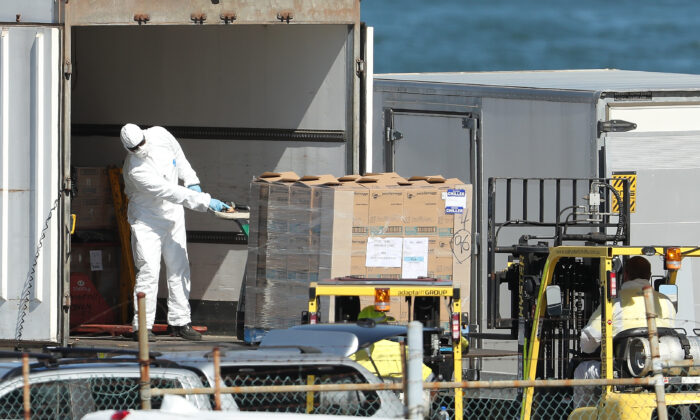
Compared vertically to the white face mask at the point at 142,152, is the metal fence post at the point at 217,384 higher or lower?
lower

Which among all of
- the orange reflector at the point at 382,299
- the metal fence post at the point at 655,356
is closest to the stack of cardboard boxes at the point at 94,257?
the orange reflector at the point at 382,299

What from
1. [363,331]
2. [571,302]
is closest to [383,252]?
[571,302]

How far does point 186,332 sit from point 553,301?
4148mm

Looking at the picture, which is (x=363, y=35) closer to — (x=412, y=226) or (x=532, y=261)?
(x=412, y=226)

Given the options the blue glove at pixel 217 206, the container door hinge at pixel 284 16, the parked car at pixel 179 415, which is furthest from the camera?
the blue glove at pixel 217 206

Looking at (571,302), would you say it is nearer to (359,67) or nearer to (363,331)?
(363,331)

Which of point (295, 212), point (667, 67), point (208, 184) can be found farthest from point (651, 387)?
point (667, 67)

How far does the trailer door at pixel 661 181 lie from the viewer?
11078mm

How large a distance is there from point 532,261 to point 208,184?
378cm

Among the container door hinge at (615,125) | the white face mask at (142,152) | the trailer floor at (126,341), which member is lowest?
the trailer floor at (126,341)

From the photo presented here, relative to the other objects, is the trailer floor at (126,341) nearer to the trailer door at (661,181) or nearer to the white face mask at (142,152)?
the white face mask at (142,152)

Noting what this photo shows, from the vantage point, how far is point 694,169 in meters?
11.1

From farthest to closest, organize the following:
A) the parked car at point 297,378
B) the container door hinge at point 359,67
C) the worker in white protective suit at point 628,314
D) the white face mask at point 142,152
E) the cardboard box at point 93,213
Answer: the cardboard box at point 93,213, the white face mask at point 142,152, the container door hinge at point 359,67, the worker in white protective suit at point 628,314, the parked car at point 297,378

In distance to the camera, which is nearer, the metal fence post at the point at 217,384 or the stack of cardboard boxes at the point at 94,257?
the metal fence post at the point at 217,384
